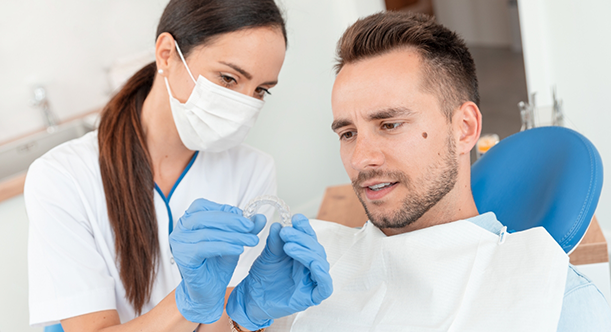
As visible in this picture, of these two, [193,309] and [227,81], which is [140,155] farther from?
[193,309]

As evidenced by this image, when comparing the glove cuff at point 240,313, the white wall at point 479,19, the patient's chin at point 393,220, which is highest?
the patient's chin at point 393,220

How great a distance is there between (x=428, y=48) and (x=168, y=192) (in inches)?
31.2

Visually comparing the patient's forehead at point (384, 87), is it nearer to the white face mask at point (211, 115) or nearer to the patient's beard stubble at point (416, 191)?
the patient's beard stubble at point (416, 191)

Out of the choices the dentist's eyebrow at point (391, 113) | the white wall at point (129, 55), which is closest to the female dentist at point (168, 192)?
the dentist's eyebrow at point (391, 113)

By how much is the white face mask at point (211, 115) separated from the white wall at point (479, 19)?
4.83 m

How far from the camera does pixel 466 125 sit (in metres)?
1.16

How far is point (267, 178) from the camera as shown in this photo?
4.95 ft

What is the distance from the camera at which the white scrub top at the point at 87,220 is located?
1158 mm

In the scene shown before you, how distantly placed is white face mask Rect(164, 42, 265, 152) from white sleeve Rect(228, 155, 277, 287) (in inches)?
6.4

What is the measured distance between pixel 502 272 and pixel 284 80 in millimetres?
1978

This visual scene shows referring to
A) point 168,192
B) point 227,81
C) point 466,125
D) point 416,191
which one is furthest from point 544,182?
point 168,192

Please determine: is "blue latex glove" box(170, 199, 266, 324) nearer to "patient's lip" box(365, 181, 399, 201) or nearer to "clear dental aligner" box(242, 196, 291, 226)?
"clear dental aligner" box(242, 196, 291, 226)

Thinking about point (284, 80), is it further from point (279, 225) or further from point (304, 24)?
point (279, 225)

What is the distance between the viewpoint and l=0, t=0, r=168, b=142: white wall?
2484 millimetres
